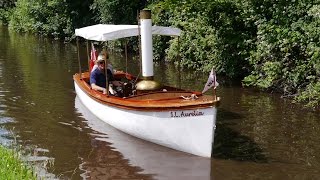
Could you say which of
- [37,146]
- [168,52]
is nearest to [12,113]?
[37,146]

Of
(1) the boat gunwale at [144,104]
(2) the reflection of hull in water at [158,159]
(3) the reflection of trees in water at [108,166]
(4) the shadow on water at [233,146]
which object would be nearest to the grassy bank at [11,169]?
(3) the reflection of trees in water at [108,166]

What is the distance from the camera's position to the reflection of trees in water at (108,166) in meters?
8.48

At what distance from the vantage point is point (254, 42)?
16156mm

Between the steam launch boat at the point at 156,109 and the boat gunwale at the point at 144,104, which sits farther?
the steam launch boat at the point at 156,109

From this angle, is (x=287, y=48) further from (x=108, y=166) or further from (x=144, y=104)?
(x=108, y=166)

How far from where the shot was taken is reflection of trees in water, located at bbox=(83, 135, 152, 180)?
334 inches

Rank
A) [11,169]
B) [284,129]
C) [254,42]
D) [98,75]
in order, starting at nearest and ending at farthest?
[11,169] → [284,129] → [98,75] → [254,42]

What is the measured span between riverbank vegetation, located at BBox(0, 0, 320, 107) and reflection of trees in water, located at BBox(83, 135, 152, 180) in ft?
11.5

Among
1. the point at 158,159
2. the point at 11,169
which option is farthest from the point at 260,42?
the point at 11,169

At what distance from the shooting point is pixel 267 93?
15266mm

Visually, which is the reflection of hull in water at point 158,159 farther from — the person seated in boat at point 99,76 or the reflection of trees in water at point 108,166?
the person seated in boat at point 99,76

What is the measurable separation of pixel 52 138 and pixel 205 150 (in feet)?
12.0

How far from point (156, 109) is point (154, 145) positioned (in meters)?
1.11

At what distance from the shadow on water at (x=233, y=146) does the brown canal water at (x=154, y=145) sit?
0.02 meters
